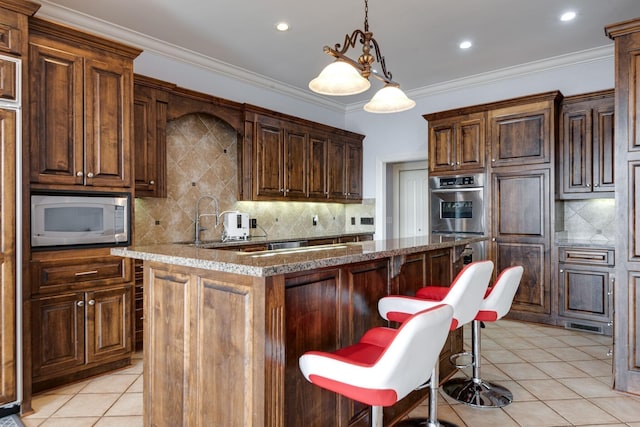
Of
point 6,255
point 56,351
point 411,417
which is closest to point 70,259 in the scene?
point 6,255

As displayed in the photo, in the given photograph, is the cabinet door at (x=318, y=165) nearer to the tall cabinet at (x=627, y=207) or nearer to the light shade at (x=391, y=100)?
the light shade at (x=391, y=100)

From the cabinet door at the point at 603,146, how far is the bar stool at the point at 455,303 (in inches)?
116

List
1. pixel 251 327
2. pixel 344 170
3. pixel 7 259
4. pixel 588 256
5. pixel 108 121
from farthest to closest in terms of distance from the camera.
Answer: pixel 344 170, pixel 588 256, pixel 108 121, pixel 7 259, pixel 251 327

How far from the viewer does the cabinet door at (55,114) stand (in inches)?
103

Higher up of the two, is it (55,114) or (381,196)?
(55,114)

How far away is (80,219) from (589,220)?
17.3 feet

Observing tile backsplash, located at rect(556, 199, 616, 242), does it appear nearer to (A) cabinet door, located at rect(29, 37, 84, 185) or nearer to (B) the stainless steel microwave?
(B) the stainless steel microwave

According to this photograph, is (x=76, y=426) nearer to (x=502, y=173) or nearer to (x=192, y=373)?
(x=192, y=373)

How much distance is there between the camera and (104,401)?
2607 mm

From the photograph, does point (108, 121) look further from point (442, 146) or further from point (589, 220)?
point (589, 220)

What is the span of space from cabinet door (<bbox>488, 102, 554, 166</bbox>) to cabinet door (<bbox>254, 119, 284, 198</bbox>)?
2.65 meters

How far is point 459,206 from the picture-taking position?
491cm

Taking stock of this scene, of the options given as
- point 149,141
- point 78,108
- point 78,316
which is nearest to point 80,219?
point 78,316

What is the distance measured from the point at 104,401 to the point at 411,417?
2.06m
